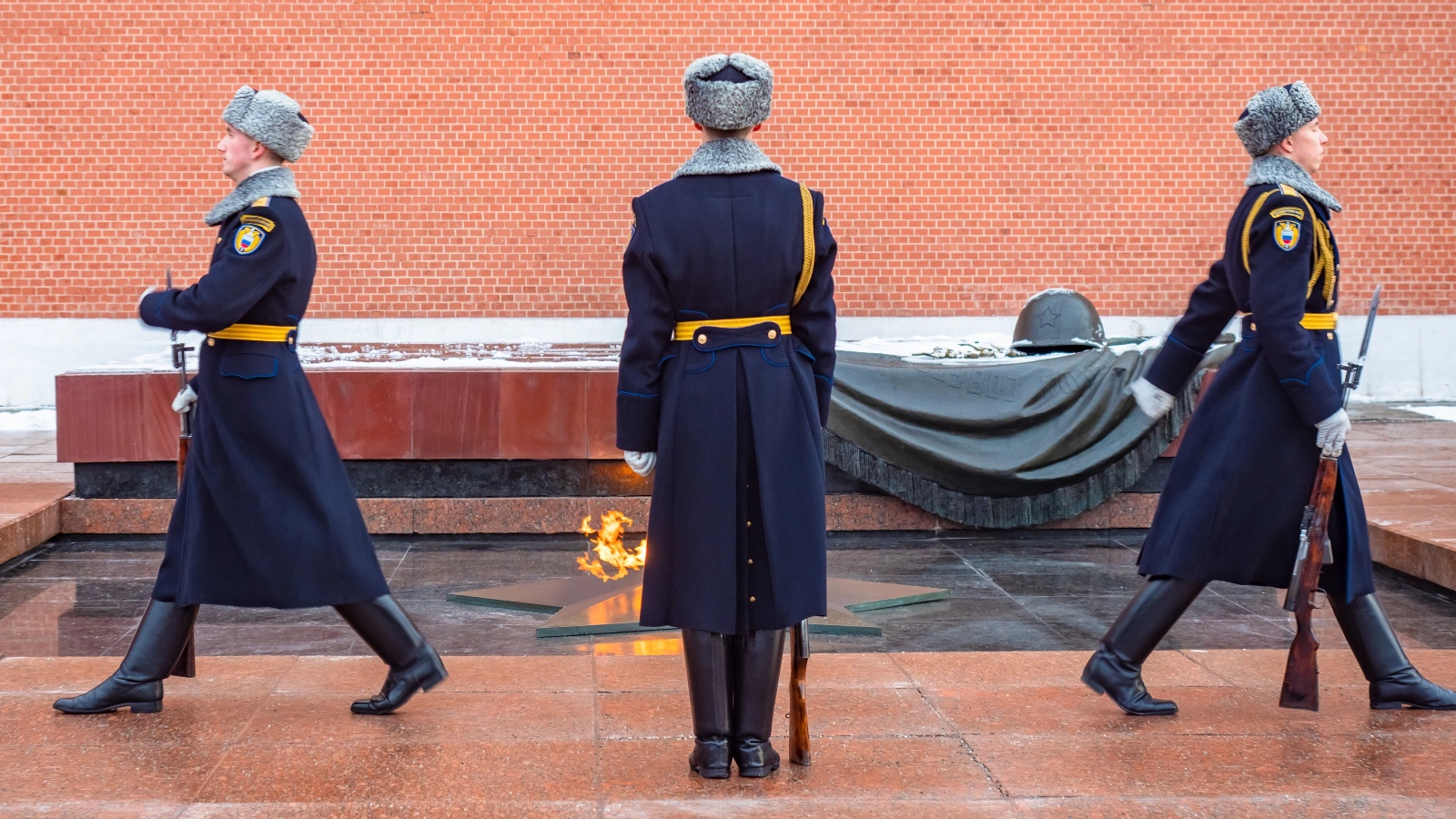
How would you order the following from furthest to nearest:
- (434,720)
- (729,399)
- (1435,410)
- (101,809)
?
(1435,410)
(434,720)
(729,399)
(101,809)

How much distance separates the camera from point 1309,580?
139 inches

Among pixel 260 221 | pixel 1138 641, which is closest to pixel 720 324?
pixel 260 221

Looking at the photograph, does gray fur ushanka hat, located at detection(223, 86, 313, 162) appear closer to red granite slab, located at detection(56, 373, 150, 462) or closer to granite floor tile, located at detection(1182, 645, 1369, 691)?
granite floor tile, located at detection(1182, 645, 1369, 691)

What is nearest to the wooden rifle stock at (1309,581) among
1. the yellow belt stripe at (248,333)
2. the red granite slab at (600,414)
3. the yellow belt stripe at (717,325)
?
the yellow belt stripe at (717,325)

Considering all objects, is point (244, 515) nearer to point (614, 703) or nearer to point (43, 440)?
point (614, 703)

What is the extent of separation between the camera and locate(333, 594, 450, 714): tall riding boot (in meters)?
3.63

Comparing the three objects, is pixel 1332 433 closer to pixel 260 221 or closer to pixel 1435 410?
pixel 260 221

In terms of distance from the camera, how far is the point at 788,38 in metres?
11.5

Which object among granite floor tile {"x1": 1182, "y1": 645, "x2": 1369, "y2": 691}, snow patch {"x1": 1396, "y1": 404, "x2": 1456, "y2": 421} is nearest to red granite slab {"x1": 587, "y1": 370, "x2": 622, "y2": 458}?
granite floor tile {"x1": 1182, "y1": 645, "x2": 1369, "y2": 691}

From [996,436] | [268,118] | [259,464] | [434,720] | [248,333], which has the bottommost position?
[434,720]

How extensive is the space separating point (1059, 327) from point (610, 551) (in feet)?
9.70

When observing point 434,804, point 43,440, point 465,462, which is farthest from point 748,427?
point 43,440

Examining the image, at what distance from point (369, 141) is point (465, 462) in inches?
215

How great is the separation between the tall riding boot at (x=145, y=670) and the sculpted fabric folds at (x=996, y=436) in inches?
146
